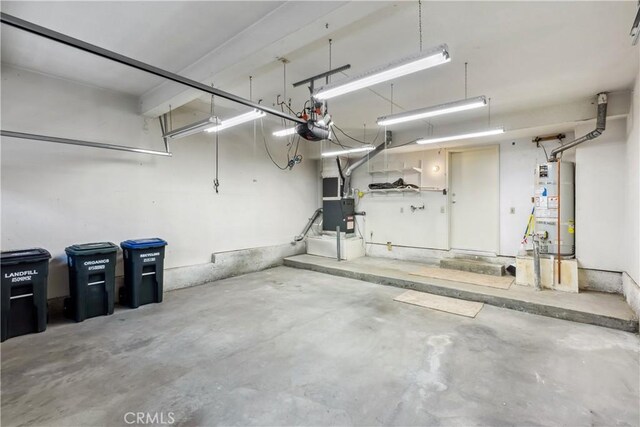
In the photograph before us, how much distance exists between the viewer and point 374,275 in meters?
5.33

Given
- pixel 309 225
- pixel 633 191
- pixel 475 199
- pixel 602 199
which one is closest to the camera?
pixel 633 191

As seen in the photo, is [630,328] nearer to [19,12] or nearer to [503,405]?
[503,405]

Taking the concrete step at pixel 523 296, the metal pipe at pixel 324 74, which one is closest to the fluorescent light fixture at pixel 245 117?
the metal pipe at pixel 324 74

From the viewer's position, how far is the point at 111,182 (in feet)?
13.8

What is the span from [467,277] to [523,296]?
3.45ft

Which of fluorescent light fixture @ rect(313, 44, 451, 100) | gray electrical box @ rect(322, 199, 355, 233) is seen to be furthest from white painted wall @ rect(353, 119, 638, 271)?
fluorescent light fixture @ rect(313, 44, 451, 100)

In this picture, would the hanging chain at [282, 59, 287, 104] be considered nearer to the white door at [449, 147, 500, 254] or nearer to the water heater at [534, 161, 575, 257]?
the white door at [449, 147, 500, 254]

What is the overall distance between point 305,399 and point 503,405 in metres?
1.41

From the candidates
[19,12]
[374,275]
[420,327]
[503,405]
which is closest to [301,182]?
[374,275]

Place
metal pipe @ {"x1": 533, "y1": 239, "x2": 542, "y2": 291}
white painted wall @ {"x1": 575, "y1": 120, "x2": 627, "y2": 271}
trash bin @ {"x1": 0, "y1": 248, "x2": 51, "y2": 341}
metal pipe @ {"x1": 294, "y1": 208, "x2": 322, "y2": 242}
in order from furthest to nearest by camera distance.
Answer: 1. metal pipe @ {"x1": 294, "y1": 208, "x2": 322, "y2": 242}
2. metal pipe @ {"x1": 533, "y1": 239, "x2": 542, "y2": 291}
3. white painted wall @ {"x1": 575, "y1": 120, "x2": 627, "y2": 271}
4. trash bin @ {"x1": 0, "y1": 248, "x2": 51, "y2": 341}

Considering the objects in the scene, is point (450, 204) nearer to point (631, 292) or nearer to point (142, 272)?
point (631, 292)
